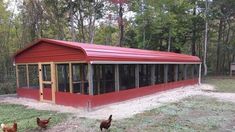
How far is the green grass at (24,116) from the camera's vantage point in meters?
6.93

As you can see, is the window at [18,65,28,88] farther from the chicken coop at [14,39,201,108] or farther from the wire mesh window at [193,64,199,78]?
the wire mesh window at [193,64,199,78]

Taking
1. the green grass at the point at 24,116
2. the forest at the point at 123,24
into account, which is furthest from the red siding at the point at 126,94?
the forest at the point at 123,24

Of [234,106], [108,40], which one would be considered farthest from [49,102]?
[108,40]

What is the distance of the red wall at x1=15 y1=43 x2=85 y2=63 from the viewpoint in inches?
376

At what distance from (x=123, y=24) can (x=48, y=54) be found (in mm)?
13172

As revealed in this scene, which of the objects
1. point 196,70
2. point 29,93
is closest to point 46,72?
point 29,93

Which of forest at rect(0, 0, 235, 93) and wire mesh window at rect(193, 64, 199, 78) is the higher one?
forest at rect(0, 0, 235, 93)

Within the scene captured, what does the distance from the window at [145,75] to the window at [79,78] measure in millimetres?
3144

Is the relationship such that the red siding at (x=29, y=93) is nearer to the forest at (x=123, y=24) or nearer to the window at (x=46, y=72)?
the window at (x=46, y=72)

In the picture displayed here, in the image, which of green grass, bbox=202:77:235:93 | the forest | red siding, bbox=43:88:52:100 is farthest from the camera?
the forest

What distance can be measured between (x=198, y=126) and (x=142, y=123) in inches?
56.1

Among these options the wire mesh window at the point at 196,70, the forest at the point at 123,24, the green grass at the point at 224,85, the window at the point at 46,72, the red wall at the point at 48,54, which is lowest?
the green grass at the point at 224,85

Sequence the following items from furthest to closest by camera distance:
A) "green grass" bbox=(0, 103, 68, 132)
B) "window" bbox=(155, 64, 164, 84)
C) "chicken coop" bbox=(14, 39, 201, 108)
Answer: "window" bbox=(155, 64, 164, 84) → "chicken coop" bbox=(14, 39, 201, 108) → "green grass" bbox=(0, 103, 68, 132)

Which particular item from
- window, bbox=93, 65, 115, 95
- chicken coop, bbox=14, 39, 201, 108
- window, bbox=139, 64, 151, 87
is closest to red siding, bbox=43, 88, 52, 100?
chicken coop, bbox=14, 39, 201, 108
